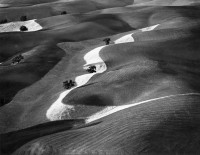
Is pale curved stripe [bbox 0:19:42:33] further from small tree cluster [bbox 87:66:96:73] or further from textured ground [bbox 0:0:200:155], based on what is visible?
small tree cluster [bbox 87:66:96:73]

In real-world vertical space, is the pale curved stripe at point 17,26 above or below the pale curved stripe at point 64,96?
below

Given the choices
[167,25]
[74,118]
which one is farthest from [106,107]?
[167,25]

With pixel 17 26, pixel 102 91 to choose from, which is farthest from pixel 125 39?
pixel 17 26

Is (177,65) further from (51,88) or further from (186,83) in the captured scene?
(51,88)

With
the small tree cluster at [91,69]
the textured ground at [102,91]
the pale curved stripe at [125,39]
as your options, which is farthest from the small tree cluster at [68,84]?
the pale curved stripe at [125,39]

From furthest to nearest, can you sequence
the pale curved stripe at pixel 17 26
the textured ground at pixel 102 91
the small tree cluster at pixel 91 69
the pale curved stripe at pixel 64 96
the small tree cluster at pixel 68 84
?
the pale curved stripe at pixel 17 26
the small tree cluster at pixel 91 69
the small tree cluster at pixel 68 84
the pale curved stripe at pixel 64 96
the textured ground at pixel 102 91

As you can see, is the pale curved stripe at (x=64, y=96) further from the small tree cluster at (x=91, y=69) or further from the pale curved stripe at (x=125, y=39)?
the pale curved stripe at (x=125, y=39)

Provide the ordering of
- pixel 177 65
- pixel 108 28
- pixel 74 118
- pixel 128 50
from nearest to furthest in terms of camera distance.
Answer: pixel 74 118 → pixel 177 65 → pixel 128 50 → pixel 108 28

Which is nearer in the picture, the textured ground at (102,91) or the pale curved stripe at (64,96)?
the textured ground at (102,91)
